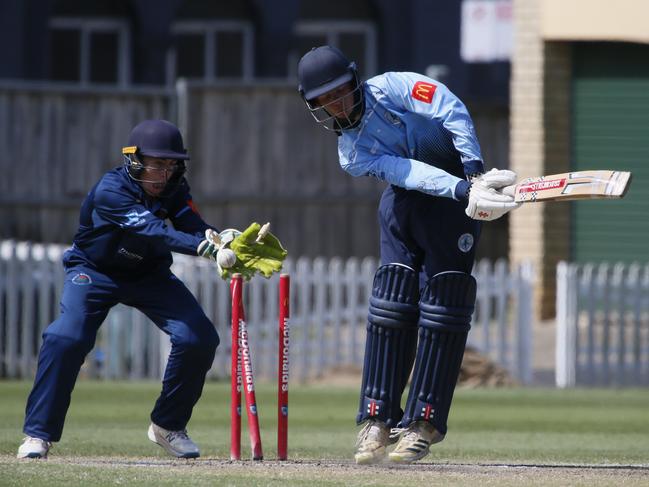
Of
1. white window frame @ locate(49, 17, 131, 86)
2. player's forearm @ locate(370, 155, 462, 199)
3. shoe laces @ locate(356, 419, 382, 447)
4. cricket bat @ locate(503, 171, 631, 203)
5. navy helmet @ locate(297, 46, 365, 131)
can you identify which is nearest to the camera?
cricket bat @ locate(503, 171, 631, 203)

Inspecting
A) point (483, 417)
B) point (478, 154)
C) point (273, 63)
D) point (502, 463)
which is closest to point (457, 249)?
point (478, 154)

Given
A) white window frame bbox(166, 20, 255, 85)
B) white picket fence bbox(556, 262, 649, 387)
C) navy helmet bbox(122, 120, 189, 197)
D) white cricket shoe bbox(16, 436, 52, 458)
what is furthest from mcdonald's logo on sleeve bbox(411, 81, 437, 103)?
white window frame bbox(166, 20, 255, 85)

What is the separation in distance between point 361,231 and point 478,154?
13.0 meters

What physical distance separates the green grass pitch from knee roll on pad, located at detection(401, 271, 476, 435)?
0.95 feet

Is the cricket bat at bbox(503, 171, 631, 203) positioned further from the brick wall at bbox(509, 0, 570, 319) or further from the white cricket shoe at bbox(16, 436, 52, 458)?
the brick wall at bbox(509, 0, 570, 319)

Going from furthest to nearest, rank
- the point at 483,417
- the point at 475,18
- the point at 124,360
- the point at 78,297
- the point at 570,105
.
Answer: the point at 475,18
the point at 570,105
the point at 124,360
the point at 483,417
the point at 78,297

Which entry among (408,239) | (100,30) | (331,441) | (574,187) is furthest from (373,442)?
(100,30)

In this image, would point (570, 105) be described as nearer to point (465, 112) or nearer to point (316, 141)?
point (316, 141)

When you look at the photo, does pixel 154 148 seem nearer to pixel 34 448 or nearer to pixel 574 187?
pixel 34 448

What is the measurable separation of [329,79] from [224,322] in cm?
854

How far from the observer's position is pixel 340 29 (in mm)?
26094

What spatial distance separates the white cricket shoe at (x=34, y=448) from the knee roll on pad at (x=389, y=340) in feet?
5.13

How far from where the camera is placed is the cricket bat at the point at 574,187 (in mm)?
6738

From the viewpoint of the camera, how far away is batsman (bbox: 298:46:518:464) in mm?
7391
